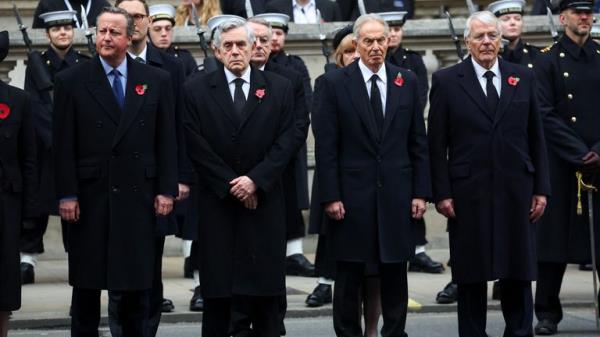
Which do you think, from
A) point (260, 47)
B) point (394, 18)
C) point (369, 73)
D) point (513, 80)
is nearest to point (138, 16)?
point (260, 47)

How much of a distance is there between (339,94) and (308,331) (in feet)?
7.24

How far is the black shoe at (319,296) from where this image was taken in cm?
1373

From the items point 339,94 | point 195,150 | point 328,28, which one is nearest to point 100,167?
point 195,150

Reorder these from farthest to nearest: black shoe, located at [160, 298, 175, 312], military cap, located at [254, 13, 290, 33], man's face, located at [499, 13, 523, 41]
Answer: man's face, located at [499, 13, 523, 41] < military cap, located at [254, 13, 290, 33] < black shoe, located at [160, 298, 175, 312]

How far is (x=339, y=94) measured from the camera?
1145 cm

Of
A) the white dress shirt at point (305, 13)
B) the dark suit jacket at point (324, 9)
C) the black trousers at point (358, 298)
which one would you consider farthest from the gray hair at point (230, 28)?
the white dress shirt at point (305, 13)

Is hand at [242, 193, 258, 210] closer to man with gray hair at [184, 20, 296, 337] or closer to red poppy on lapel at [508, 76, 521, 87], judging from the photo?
man with gray hair at [184, 20, 296, 337]

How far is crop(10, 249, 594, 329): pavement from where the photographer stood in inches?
524

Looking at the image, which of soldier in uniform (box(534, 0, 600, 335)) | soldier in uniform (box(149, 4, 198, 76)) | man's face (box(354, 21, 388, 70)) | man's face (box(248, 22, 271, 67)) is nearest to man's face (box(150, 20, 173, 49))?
soldier in uniform (box(149, 4, 198, 76))

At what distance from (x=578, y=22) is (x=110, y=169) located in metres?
4.17

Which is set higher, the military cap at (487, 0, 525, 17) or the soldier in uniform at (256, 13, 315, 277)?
the military cap at (487, 0, 525, 17)

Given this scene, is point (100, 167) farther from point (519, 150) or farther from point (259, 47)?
Answer: point (519, 150)

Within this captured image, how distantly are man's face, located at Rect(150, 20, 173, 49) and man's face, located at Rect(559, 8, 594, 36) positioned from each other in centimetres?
313

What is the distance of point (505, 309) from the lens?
11.5m
